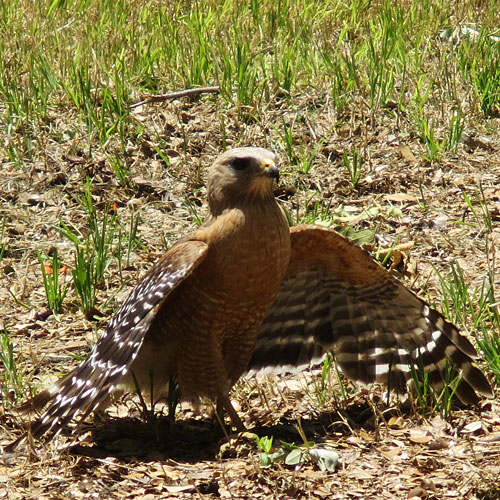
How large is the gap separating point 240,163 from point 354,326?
1.18 metres

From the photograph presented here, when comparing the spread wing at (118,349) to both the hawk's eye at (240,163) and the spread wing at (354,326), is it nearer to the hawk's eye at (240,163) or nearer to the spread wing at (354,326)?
the hawk's eye at (240,163)

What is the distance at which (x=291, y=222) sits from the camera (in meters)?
6.28

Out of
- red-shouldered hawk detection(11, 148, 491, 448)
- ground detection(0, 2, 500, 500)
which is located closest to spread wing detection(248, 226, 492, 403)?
red-shouldered hawk detection(11, 148, 491, 448)

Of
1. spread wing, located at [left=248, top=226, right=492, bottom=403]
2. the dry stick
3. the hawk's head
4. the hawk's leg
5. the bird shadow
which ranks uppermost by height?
the dry stick

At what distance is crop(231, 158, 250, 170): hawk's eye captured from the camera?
4727 millimetres

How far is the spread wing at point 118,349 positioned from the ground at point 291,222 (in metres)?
0.21

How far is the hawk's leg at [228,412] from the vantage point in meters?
4.83

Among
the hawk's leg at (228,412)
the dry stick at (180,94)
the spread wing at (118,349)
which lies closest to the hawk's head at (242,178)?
the spread wing at (118,349)

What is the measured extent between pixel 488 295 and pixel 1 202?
3471 millimetres

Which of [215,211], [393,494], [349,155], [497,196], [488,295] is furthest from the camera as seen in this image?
[349,155]

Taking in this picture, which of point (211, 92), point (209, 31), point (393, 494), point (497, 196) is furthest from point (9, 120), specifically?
point (393, 494)

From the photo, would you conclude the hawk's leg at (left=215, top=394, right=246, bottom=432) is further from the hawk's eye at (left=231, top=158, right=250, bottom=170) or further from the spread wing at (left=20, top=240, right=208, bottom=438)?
the hawk's eye at (left=231, top=158, right=250, bottom=170)

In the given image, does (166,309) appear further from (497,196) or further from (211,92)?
(211,92)

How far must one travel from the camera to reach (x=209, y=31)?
8883 mm
